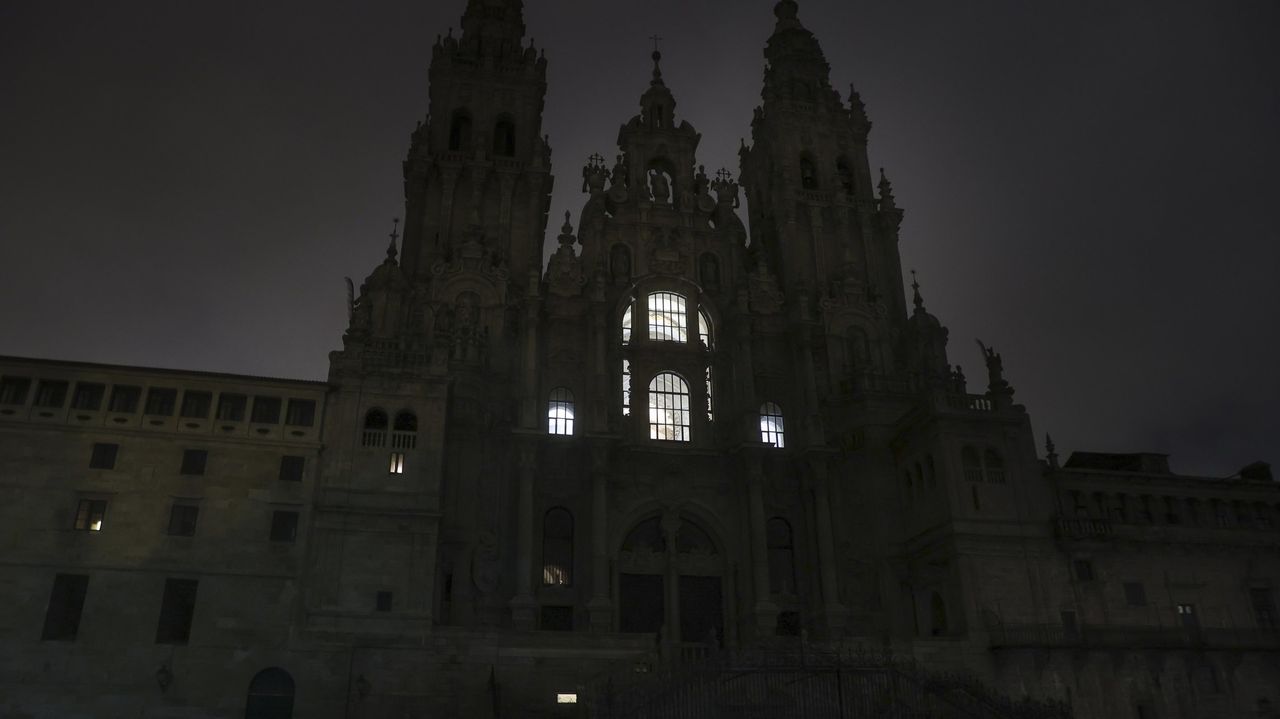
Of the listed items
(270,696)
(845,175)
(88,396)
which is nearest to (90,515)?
(88,396)

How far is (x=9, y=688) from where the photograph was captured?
33969 millimetres

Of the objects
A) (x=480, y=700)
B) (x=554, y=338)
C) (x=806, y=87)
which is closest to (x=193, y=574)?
(x=480, y=700)

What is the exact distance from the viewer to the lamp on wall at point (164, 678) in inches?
1372

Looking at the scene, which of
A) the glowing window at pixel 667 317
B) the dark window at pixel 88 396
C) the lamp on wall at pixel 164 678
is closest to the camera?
the lamp on wall at pixel 164 678

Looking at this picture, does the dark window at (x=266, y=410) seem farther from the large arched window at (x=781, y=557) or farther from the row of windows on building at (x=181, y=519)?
the large arched window at (x=781, y=557)

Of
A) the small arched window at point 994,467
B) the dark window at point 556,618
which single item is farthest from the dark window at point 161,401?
the small arched window at point 994,467

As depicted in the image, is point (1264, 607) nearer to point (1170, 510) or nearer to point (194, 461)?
point (1170, 510)

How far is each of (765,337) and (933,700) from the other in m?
24.7

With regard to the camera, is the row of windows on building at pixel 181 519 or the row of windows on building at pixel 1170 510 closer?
the row of windows on building at pixel 181 519

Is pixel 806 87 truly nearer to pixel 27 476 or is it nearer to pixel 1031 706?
pixel 1031 706

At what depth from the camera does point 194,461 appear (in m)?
38.9

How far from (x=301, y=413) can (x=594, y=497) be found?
14.1 metres

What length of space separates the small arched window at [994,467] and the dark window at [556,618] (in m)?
21.4

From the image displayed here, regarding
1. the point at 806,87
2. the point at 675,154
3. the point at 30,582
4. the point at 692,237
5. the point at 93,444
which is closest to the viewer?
the point at 30,582
